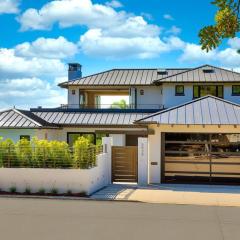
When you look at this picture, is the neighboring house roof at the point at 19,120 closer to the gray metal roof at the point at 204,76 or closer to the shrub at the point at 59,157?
the gray metal roof at the point at 204,76

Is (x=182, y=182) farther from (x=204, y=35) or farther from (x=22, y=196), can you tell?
(x=204, y=35)

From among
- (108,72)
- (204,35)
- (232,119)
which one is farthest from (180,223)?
(108,72)

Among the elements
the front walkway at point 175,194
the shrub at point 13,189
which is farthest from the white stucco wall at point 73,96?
the shrub at point 13,189

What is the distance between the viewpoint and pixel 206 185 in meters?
22.9

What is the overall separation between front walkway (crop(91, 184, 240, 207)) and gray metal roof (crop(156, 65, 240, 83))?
1503 cm

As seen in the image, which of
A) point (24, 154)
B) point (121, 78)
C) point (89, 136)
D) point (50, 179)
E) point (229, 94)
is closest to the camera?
point (50, 179)

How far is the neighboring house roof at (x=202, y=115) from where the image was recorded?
22.5m

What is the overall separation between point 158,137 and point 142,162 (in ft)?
4.86

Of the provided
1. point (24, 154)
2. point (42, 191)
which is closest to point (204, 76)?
point (24, 154)

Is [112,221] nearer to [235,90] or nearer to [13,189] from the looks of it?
[13,189]

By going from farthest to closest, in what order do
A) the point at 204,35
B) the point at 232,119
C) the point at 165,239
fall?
1. the point at 232,119
2. the point at 165,239
3. the point at 204,35

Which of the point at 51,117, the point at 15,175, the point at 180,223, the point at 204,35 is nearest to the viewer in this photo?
the point at 204,35

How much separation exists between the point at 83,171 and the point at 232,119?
8044 millimetres

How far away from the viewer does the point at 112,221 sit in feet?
43.4
